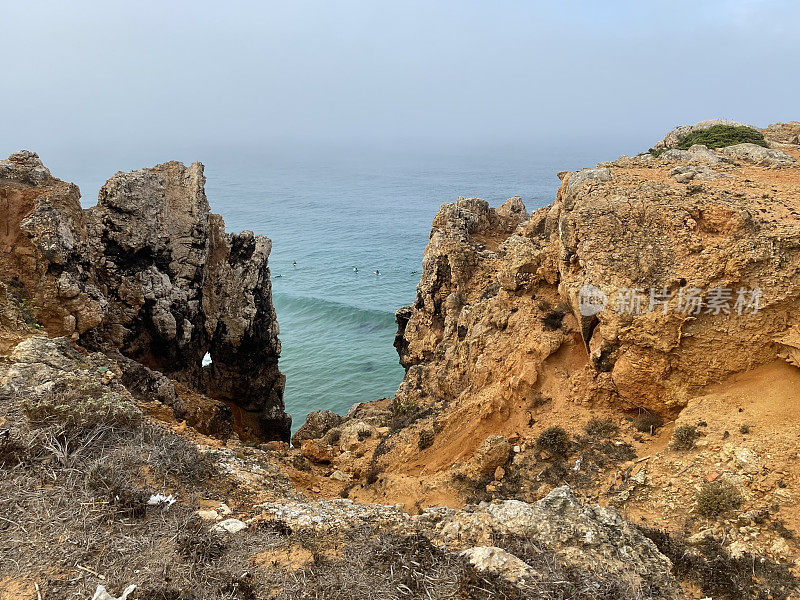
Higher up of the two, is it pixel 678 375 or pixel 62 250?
pixel 62 250

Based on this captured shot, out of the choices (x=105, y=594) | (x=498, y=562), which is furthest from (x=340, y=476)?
(x=105, y=594)

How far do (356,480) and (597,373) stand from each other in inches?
274

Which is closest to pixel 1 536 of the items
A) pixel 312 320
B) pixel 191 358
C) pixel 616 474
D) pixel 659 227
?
pixel 616 474

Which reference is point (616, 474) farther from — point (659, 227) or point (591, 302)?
point (659, 227)

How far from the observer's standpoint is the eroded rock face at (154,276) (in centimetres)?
1511

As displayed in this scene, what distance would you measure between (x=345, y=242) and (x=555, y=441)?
200ft

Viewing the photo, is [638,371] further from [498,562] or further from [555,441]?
[498,562]

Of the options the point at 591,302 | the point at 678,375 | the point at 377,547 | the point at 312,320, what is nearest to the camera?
the point at 377,547

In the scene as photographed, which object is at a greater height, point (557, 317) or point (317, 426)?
point (557, 317)

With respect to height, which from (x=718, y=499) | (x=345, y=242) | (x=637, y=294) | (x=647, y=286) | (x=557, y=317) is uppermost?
(x=647, y=286)

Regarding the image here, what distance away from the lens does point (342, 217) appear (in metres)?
84.5

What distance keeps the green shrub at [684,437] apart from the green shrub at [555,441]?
2.14m

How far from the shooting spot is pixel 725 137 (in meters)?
21.7

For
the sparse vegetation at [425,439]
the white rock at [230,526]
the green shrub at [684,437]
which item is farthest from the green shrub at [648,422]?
the white rock at [230,526]
